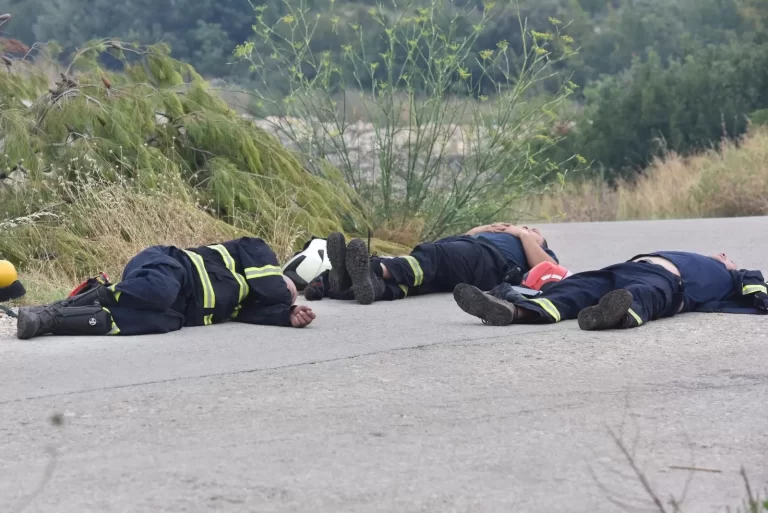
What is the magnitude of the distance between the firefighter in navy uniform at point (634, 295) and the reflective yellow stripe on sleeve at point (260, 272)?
1045 mm

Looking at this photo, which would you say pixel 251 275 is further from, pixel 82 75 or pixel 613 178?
pixel 613 178

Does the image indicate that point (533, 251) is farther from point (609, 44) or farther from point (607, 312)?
point (609, 44)

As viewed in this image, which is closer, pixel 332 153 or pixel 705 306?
pixel 705 306

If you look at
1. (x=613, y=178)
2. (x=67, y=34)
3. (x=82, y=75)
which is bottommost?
(x=613, y=178)

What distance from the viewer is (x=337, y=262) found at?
304 inches

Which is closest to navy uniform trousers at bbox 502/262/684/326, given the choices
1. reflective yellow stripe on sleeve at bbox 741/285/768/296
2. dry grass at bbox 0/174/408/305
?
reflective yellow stripe on sleeve at bbox 741/285/768/296

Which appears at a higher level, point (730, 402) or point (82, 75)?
point (82, 75)

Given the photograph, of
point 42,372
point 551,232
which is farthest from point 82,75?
point 42,372

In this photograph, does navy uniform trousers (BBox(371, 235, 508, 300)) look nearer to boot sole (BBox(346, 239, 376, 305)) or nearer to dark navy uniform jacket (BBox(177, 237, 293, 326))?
boot sole (BBox(346, 239, 376, 305))

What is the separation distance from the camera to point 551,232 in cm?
1312

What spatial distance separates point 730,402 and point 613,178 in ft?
75.5

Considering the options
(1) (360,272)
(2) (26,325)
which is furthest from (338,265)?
(2) (26,325)

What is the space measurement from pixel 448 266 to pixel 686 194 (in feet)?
37.6

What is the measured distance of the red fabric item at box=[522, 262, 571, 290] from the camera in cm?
767
